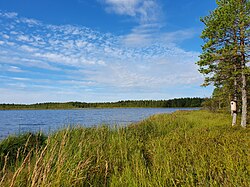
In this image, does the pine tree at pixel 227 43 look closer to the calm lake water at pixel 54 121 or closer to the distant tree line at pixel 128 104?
the calm lake water at pixel 54 121

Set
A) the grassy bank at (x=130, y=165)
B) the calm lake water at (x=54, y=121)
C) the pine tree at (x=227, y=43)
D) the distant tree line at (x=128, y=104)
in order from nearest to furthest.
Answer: the grassy bank at (x=130, y=165)
the pine tree at (x=227, y=43)
the calm lake water at (x=54, y=121)
the distant tree line at (x=128, y=104)

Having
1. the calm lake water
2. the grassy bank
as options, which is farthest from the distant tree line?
the grassy bank

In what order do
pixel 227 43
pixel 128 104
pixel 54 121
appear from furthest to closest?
pixel 128 104 < pixel 54 121 < pixel 227 43

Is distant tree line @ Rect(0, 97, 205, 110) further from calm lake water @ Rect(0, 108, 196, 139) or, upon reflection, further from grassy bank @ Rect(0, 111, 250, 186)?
grassy bank @ Rect(0, 111, 250, 186)

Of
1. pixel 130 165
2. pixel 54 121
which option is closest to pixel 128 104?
pixel 54 121

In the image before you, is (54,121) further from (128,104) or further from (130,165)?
(128,104)

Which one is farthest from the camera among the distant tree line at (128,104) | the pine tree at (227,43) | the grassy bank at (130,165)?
the distant tree line at (128,104)

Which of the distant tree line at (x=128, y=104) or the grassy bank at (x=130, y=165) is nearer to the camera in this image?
the grassy bank at (x=130, y=165)

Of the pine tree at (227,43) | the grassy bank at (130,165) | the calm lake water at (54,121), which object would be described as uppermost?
the pine tree at (227,43)

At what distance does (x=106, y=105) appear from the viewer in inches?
5955

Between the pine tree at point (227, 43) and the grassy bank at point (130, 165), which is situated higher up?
the pine tree at point (227, 43)

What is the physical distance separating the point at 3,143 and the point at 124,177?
7.15 metres

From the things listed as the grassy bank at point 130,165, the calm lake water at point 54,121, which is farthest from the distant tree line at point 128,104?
the grassy bank at point 130,165

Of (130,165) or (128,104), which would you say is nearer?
(130,165)
